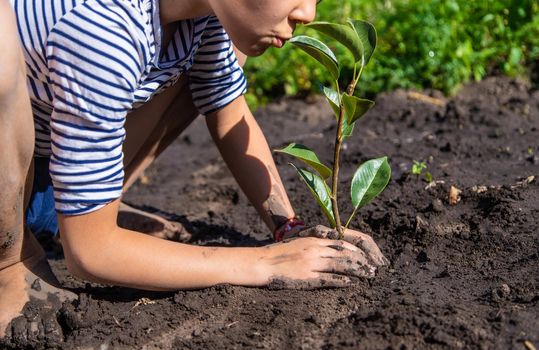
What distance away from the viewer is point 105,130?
2.28 metres

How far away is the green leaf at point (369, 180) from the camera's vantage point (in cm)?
265

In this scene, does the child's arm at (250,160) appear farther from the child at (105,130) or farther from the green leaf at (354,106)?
the green leaf at (354,106)

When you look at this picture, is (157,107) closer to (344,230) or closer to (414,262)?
(344,230)

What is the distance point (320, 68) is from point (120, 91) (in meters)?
2.89

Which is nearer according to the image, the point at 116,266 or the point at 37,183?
the point at 116,266

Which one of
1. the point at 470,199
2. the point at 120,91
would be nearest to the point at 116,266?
the point at 120,91

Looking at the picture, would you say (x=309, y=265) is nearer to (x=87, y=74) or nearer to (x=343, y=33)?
(x=343, y=33)

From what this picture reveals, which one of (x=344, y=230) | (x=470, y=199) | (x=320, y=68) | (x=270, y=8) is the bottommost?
(x=320, y=68)

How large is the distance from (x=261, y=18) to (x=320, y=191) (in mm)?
629

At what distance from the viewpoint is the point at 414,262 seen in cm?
270

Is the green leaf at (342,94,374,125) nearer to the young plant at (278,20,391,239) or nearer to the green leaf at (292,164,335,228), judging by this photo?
the young plant at (278,20,391,239)

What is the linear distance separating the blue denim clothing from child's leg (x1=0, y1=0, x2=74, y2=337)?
0.37 m

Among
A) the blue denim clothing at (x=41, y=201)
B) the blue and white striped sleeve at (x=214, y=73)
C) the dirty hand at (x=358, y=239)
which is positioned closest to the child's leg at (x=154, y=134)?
the blue and white striped sleeve at (x=214, y=73)

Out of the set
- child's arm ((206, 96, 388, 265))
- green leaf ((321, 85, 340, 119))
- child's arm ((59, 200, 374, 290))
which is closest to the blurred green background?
child's arm ((206, 96, 388, 265))
